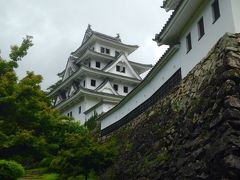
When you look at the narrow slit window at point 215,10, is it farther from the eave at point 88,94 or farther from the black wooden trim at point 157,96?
the eave at point 88,94

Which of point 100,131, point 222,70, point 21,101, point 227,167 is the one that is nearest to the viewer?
point 227,167

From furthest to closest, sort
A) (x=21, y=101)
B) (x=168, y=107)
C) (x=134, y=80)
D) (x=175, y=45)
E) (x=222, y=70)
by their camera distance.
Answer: (x=134, y=80) < (x=21, y=101) < (x=175, y=45) < (x=168, y=107) < (x=222, y=70)

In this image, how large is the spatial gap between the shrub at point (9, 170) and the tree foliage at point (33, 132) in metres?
1.04

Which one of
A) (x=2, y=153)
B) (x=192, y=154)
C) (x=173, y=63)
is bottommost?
(x=192, y=154)

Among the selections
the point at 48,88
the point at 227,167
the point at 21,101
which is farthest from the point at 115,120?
the point at 48,88

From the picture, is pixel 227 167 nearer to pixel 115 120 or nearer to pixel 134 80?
pixel 115 120

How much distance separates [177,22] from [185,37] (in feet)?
3.10

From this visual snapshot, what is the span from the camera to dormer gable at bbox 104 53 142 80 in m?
43.1

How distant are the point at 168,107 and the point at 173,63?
198 inches

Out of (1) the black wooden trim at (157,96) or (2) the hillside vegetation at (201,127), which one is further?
(1) the black wooden trim at (157,96)

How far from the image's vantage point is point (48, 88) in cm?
5538

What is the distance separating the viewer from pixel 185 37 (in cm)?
1692

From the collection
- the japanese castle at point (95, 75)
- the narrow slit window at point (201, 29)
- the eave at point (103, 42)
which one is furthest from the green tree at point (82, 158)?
the eave at point (103, 42)

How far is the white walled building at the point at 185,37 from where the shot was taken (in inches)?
544
